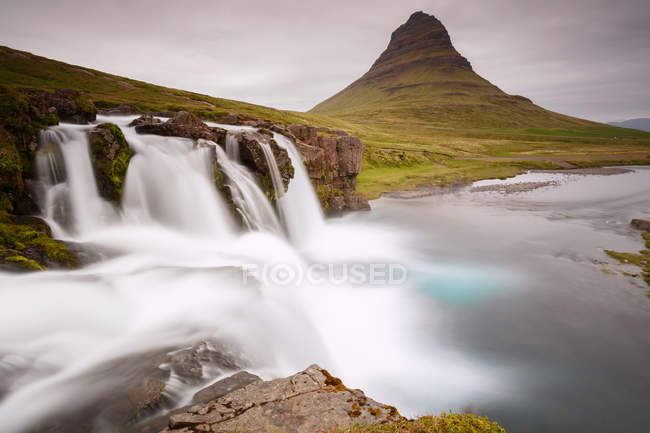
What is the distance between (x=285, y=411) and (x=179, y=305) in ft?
18.2

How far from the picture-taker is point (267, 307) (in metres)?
8.84

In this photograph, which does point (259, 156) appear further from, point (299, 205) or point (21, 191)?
point (21, 191)

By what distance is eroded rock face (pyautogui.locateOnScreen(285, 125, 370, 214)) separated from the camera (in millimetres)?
24456

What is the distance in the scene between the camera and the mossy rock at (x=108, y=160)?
1266 centimetres

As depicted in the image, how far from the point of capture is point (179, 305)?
8.40 meters

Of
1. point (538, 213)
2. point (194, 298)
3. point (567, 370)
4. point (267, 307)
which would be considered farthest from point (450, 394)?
point (538, 213)

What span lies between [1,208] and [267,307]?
9362 mm

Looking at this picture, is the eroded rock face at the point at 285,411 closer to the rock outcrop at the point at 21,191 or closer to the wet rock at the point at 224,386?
the wet rock at the point at 224,386

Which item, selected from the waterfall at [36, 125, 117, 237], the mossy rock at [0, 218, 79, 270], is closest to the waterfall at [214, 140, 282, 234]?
the waterfall at [36, 125, 117, 237]

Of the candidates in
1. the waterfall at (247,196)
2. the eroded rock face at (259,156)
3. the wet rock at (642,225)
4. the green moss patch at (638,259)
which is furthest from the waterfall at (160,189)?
the wet rock at (642,225)

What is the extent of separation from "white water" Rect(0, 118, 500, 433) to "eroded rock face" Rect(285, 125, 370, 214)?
9.07m

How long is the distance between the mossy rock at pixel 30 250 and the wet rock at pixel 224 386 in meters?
6.65

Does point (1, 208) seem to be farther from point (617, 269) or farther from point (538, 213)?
point (538, 213)

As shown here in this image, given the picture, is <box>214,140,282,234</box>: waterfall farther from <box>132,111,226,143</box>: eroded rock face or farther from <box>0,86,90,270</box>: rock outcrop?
<box>0,86,90,270</box>: rock outcrop
